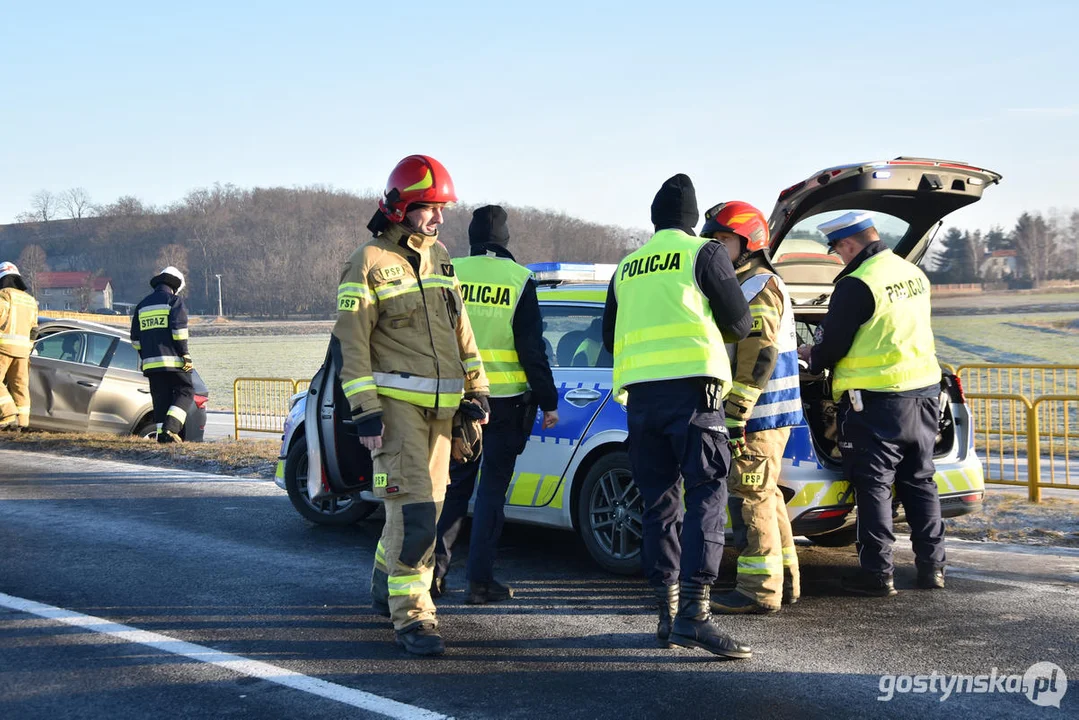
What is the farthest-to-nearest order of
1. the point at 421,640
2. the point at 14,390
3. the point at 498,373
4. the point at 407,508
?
the point at 14,390 → the point at 498,373 → the point at 407,508 → the point at 421,640

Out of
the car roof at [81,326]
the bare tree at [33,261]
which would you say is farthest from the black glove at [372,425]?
the bare tree at [33,261]

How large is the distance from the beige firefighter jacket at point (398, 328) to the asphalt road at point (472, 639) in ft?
3.74

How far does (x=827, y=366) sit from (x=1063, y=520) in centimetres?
302

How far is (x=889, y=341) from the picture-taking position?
5.67 metres

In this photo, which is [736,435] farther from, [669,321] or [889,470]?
[889,470]

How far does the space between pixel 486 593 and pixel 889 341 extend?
2.52 metres

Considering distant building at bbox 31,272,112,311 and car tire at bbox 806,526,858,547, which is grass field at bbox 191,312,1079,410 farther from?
distant building at bbox 31,272,112,311

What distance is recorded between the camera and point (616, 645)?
15.4 feet

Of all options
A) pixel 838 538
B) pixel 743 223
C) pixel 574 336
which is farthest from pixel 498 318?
pixel 838 538

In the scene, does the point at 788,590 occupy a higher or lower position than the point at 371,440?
lower

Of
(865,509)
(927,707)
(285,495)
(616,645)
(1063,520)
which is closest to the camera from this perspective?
(927,707)

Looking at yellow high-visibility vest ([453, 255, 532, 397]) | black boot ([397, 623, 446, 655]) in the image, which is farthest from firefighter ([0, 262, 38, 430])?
black boot ([397, 623, 446, 655])

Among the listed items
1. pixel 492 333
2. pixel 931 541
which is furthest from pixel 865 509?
pixel 492 333

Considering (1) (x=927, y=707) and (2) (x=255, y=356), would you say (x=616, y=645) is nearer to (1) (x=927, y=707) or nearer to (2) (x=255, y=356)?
(1) (x=927, y=707)
